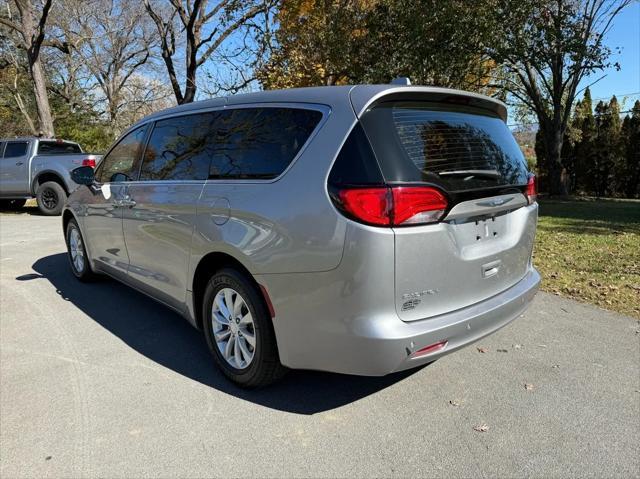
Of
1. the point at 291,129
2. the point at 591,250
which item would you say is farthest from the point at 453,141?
the point at 591,250

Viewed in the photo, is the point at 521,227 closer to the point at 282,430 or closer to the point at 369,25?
the point at 282,430

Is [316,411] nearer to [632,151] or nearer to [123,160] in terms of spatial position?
[123,160]

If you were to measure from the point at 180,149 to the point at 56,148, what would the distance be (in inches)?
418

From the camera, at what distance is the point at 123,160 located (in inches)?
177

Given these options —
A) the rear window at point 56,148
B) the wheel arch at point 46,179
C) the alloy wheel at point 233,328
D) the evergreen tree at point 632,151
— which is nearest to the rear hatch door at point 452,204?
the alloy wheel at point 233,328

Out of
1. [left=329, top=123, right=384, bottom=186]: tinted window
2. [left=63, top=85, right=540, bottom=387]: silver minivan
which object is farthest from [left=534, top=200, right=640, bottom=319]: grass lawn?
[left=329, top=123, right=384, bottom=186]: tinted window

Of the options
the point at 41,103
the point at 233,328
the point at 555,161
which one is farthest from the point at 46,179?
the point at 555,161

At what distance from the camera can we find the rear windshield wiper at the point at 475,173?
2604 mm

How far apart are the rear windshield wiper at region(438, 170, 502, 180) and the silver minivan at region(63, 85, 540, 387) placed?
0.01m

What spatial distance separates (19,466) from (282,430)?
4.40 ft

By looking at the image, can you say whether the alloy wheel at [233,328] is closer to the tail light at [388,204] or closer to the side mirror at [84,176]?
the tail light at [388,204]

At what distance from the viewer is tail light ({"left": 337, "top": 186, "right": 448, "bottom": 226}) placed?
7.71ft

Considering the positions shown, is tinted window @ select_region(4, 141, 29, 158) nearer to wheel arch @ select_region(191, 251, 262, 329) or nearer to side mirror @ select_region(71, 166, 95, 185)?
side mirror @ select_region(71, 166, 95, 185)

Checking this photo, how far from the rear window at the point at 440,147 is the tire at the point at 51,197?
37.4 ft
